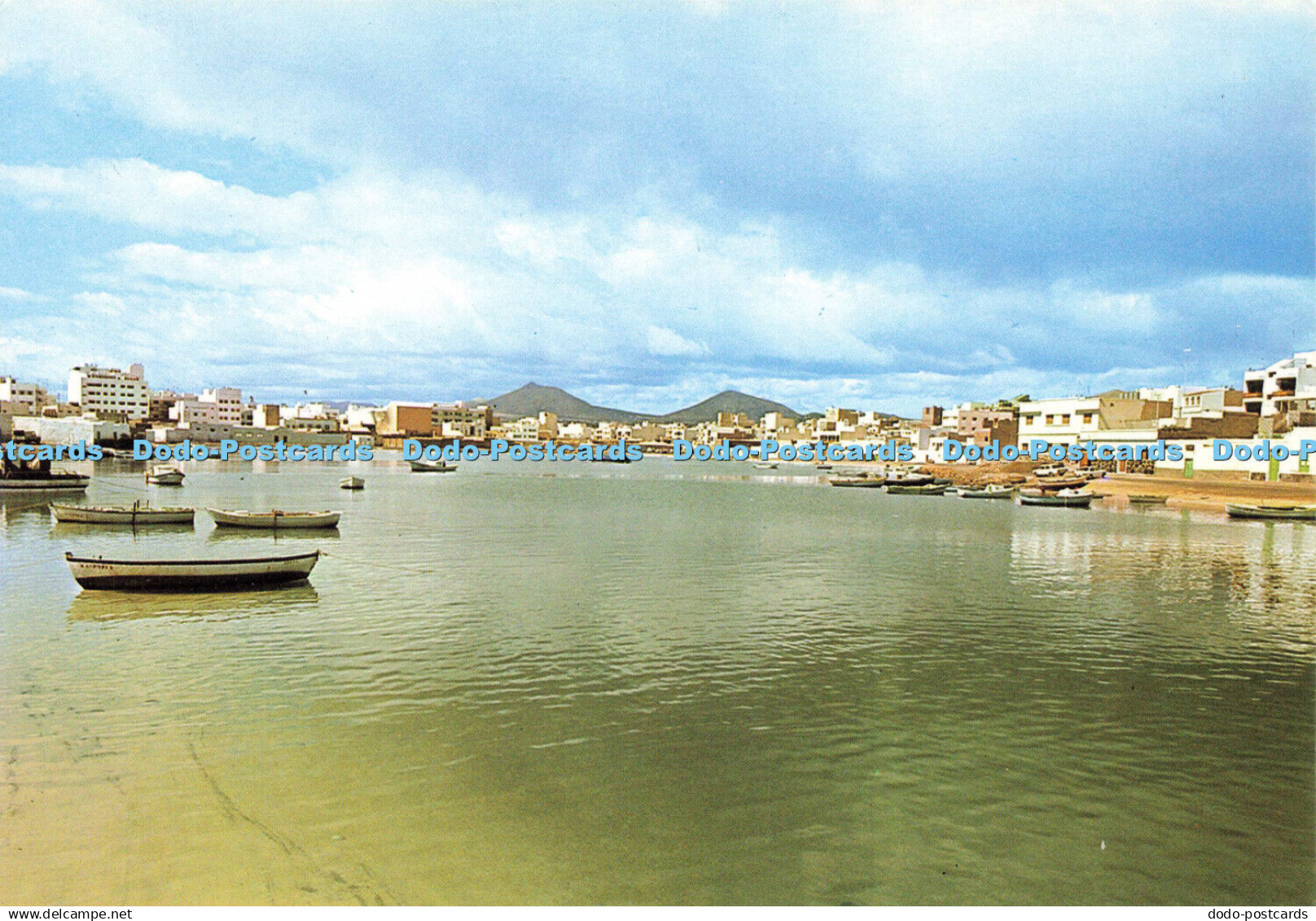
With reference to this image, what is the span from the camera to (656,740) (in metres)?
11.9

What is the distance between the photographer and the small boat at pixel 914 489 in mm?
83125

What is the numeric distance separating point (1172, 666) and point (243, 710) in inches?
712

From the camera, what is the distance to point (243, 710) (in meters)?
12.8

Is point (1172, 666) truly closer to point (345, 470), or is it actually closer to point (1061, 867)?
point (1061, 867)

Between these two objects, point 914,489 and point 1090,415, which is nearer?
point 914,489

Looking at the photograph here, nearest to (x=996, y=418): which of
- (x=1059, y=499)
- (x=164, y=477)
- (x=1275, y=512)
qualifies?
(x=1059, y=499)

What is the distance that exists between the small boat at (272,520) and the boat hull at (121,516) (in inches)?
100

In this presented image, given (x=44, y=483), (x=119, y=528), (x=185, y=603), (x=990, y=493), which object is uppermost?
(x=44, y=483)

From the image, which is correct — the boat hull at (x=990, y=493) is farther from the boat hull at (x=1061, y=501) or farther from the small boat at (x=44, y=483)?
the small boat at (x=44, y=483)

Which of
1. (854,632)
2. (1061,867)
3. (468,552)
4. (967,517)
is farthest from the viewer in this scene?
(967,517)

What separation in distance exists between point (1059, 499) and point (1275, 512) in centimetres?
1446

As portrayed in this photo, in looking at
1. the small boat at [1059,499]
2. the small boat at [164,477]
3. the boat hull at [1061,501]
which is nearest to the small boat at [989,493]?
the small boat at [1059,499]

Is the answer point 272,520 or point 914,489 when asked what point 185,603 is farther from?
point 914,489
